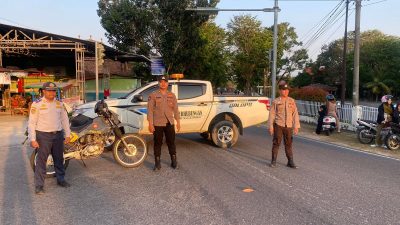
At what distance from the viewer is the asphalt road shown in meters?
5.12

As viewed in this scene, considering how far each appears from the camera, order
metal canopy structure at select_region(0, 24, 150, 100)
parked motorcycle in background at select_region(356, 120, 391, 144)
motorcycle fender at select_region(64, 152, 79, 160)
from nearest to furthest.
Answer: motorcycle fender at select_region(64, 152, 79, 160), parked motorcycle in background at select_region(356, 120, 391, 144), metal canopy structure at select_region(0, 24, 150, 100)

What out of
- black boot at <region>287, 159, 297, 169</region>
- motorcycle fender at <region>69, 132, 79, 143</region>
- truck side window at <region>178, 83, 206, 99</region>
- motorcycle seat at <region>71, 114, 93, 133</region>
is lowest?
black boot at <region>287, 159, 297, 169</region>

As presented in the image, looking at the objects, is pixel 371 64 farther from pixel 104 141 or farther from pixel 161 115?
pixel 104 141

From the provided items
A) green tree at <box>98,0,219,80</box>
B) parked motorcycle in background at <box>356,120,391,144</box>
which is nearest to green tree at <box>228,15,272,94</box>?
green tree at <box>98,0,219,80</box>

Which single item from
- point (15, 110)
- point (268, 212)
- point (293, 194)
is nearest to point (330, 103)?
point (293, 194)

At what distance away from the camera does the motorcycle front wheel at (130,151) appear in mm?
8102

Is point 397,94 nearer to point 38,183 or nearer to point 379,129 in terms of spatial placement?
point 379,129

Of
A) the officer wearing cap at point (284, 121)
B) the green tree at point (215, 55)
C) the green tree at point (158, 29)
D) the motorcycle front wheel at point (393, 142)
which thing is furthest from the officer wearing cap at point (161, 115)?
the green tree at point (215, 55)

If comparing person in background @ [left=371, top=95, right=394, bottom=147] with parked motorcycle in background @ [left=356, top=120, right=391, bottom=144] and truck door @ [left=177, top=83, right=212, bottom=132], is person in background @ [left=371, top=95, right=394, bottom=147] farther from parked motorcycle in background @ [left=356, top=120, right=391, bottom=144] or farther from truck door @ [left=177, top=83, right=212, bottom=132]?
truck door @ [left=177, top=83, right=212, bottom=132]

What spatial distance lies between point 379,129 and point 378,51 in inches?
2288

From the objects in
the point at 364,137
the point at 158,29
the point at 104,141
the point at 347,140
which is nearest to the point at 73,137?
the point at 104,141

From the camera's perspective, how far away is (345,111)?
17766 mm

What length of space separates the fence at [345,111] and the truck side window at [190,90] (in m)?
8.48

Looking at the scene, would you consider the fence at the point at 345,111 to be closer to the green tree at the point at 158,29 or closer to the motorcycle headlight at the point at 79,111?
the motorcycle headlight at the point at 79,111
